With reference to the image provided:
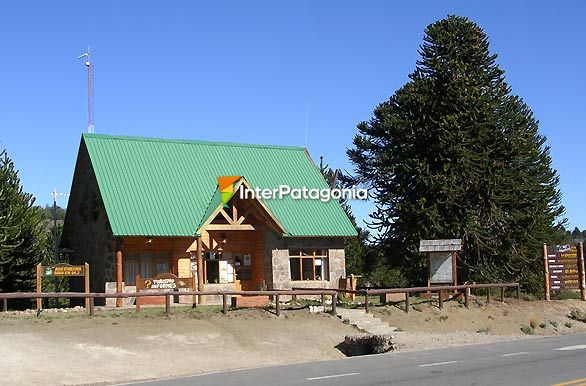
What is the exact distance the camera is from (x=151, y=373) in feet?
61.7

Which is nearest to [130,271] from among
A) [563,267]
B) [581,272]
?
[563,267]

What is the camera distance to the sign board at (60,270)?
88.7 feet

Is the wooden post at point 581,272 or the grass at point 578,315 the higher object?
the wooden post at point 581,272

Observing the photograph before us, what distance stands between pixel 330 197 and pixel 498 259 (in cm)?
916

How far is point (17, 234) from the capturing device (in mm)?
34781

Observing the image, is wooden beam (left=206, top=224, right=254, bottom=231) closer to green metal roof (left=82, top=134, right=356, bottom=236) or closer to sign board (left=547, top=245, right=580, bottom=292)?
green metal roof (left=82, top=134, right=356, bottom=236)

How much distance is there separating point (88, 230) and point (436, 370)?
23795mm

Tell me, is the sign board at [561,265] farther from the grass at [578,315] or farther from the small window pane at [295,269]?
the small window pane at [295,269]

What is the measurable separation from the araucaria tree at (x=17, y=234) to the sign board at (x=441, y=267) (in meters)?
18.4

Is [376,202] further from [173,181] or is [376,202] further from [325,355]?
[325,355]

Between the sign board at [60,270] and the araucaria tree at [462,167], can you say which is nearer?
the sign board at [60,270]

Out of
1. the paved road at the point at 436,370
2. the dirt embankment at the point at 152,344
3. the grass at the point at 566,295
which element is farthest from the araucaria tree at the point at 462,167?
the paved road at the point at 436,370

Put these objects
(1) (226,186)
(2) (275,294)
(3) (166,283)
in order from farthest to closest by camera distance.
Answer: (1) (226,186) → (3) (166,283) → (2) (275,294)

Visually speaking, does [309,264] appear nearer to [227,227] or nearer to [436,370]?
[227,227]
